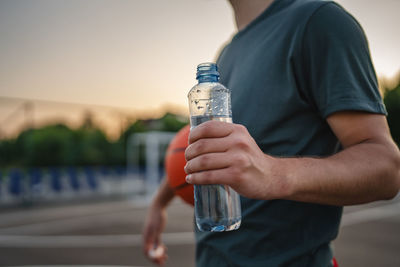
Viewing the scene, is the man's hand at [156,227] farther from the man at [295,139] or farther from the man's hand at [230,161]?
the man's hand at [230,161]

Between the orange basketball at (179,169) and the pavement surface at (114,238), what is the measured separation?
4.58m

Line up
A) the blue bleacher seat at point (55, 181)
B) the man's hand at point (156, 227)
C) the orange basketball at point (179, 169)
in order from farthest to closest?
1. the blue bleacher seat at point (55, 181)
2. the man's hand at point (156, 227)
3. the orange basketball at point (179, 169)

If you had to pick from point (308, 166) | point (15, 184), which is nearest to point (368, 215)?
point (308, 166)

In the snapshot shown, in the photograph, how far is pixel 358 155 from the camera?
2.73 feet

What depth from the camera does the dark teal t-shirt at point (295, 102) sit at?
973 millimetres

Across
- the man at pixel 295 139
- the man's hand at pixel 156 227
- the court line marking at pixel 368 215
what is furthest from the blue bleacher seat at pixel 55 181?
the man at pixel 295 139

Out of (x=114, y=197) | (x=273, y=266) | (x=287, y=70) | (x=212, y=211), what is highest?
(x=114, y=197)

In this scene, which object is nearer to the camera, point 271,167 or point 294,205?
point 271,167

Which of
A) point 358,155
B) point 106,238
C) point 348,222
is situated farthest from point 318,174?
point 348,222

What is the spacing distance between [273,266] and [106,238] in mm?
7572

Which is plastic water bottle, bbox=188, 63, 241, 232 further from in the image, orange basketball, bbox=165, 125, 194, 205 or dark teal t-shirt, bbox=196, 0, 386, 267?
orange basketball, bbox=165, 125, 194, 205

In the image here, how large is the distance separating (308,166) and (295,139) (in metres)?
0.35

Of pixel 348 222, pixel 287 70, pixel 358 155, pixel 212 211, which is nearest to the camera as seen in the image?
pixel 358 155

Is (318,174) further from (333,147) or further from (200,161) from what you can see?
(333,147)
